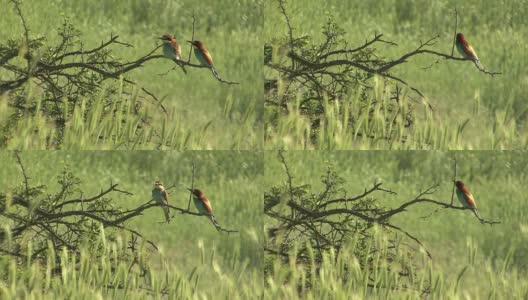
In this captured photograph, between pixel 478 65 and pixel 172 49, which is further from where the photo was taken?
pixel 478 65

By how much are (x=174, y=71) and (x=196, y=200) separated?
1.16 metres

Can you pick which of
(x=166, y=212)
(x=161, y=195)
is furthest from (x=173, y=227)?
(x=161, y=195)

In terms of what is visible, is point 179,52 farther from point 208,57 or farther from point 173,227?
point 173,227

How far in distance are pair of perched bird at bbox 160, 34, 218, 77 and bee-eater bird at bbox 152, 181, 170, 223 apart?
1.04m

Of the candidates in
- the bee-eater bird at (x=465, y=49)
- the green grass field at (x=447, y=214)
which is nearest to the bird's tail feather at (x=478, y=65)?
the bee-eater bird at (x=465, y=49)

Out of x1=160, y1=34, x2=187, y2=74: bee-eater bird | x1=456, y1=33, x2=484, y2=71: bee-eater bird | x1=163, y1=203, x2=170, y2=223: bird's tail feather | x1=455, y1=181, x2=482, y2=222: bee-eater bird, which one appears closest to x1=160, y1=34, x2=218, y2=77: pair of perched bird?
x1=160, y1=34, x2=187, y2=74: bee-eater bird

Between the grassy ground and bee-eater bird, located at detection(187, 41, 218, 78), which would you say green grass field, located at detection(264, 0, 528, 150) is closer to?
the grassy ground

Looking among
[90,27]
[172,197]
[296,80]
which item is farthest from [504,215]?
[90,27]

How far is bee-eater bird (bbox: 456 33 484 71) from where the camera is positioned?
31.6ft

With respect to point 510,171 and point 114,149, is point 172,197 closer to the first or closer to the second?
point 114,149

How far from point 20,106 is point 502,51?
431cm

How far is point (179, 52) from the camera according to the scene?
944cm

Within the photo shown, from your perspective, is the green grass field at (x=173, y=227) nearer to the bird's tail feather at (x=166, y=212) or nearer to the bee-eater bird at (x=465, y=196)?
the bird's tail feather at (x=166, y=212)

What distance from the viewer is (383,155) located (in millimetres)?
9375
